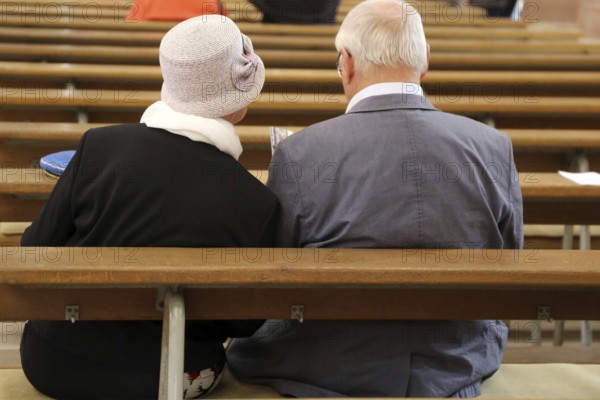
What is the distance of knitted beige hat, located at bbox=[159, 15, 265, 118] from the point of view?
163cm

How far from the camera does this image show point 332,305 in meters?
1.48

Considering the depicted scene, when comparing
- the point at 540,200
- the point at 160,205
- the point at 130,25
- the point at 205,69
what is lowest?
the point at 540,200

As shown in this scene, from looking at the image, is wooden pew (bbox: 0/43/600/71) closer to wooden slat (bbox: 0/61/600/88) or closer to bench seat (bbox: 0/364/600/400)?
wooden slat (bbox: 0/61/600/88)

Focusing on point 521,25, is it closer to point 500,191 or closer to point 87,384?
point 500,191

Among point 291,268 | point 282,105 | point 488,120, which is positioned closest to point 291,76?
point 282,105

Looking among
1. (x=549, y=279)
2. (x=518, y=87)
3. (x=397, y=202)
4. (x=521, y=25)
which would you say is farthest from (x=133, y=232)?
(x=521, y=25)

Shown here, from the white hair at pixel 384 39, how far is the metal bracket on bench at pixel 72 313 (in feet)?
2.47

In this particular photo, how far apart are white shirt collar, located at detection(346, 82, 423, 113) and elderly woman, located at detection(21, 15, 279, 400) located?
0.24m

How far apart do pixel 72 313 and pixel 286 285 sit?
0.34 m

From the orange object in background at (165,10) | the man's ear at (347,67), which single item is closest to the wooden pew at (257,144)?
the man's ear at (347,67)

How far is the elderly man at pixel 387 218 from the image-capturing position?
1626mm

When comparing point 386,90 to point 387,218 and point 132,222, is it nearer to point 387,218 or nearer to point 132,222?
point 387,218

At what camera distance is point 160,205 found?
1.57 meters

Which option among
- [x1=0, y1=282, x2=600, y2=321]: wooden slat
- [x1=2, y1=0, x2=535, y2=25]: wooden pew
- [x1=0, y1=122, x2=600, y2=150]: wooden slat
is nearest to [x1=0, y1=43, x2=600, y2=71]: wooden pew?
[x1=2, y1=0, x2=535, y2=25]: wooden pew
